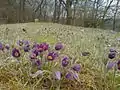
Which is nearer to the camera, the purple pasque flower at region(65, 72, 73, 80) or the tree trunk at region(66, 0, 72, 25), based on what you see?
the purple pasque flower at region(65, 72, 73, 80)

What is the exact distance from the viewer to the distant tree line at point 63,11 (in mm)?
17234

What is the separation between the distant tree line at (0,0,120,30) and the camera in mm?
17234

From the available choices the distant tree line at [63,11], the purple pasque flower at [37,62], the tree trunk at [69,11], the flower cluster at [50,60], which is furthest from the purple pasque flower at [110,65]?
the tree trunk at [69,11]

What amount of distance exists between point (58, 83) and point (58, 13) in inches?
695

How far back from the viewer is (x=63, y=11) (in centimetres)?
2075

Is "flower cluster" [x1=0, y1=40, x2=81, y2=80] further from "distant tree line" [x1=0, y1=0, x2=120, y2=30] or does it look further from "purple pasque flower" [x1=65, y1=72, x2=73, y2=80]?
"distant tree line" [x1=0, y1=0, x2=120, y2=30]

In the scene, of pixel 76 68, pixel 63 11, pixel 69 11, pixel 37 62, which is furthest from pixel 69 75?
pixel 63 11

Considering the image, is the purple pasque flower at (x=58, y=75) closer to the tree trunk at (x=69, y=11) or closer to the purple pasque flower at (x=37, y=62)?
the purple pasque flower at (x=37, y=62)

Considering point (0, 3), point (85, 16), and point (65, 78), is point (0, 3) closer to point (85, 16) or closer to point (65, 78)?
point (85, 16)

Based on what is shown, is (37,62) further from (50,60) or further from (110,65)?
(110,65)

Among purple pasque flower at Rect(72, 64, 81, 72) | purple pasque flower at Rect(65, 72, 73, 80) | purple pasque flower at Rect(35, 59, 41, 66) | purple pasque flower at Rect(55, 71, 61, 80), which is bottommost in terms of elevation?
purple pasque flower at Rect(65, 72, 73, 80)

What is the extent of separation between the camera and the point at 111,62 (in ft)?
6.36

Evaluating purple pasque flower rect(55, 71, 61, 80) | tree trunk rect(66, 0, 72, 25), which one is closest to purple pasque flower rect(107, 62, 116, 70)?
purple pasque flower rect(55, 71, 61, 80)

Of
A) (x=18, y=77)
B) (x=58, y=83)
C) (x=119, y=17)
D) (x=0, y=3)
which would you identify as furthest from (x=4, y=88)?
(x=119, y=17)
